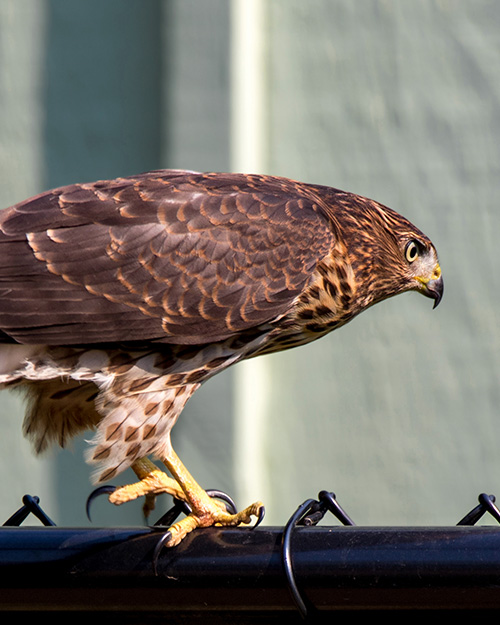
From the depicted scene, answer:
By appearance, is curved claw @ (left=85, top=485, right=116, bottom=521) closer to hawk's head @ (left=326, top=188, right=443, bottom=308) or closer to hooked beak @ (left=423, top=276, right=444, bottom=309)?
hawk's head @ (left=326, top=188, right=443, bottom=308)

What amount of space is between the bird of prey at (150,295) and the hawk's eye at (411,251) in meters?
0.46

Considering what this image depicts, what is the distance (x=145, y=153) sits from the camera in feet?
16.2

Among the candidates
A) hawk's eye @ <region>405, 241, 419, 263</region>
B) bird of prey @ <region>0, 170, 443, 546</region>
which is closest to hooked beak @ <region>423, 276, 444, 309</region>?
hawk's eye @ <region>405, 241, 419, 263</region>

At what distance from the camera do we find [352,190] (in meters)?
4.82

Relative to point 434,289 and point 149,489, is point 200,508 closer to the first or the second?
point 149,489

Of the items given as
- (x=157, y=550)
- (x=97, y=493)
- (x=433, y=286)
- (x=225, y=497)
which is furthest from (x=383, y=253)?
(x=157, y=550)

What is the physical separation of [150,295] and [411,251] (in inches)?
43.0

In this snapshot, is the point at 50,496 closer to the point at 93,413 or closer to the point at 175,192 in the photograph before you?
the point at 93,413

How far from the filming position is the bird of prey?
2629 millimetres

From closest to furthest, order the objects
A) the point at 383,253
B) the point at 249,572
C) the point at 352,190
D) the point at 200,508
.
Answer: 1. the point at 249,572
2. the point at 200,508
3. the point at 383,253
4. the point at 352,190

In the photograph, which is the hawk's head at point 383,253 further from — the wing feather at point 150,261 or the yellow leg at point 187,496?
the yellow leg at point 187,496

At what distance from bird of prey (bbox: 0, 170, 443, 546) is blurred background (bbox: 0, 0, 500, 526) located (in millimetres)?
1784

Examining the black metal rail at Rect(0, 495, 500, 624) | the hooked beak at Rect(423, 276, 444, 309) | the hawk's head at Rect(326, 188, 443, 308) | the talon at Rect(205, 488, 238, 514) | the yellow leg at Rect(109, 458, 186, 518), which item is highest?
the hawk's head at Rect(326, 188, 443, 308)

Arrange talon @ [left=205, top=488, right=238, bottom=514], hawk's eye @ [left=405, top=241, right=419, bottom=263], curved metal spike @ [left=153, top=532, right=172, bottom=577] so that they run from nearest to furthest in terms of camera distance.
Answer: curved metal spike @ [left=153, top=532, right=172, bottom=577] < talon @ [left=205, top=488, right=238, bottom=514] < hawk's eye @ [left=405, top=241, right=419, bottom=263]
